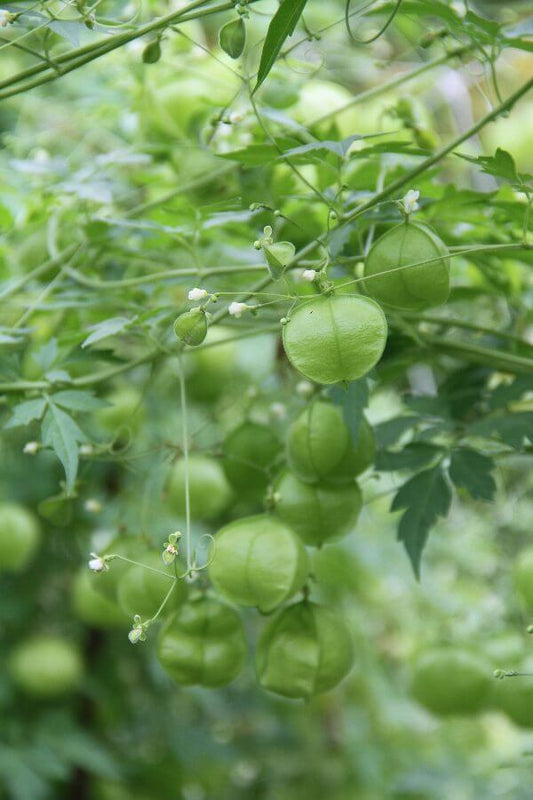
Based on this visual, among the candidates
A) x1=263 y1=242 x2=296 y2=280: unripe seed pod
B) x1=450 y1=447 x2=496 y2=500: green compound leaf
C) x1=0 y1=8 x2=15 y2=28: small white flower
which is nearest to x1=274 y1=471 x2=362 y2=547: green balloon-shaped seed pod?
x1=450 y1=447 x2=496 y2=500: green compound leaf

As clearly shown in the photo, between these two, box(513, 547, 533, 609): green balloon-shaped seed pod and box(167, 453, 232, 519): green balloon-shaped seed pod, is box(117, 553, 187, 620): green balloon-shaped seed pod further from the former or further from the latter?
box(513, 547, 533, 609): green balloon-shaped seed pod

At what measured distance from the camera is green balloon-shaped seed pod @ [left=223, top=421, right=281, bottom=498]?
1222 mm

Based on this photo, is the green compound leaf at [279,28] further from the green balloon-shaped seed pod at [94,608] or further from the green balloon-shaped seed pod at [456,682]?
the green balloon-shaped seed pod at [94,608]

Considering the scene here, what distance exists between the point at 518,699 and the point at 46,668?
107 centimetres

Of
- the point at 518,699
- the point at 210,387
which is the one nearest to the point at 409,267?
the point at 518,699

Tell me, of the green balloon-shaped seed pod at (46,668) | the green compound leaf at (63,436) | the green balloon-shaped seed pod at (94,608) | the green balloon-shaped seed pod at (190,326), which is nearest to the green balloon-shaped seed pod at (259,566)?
the green compound leaf at (63,436)

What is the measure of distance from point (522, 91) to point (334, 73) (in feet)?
5.51

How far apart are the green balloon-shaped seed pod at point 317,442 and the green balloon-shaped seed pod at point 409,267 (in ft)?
0.66

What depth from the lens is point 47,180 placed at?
5.20ft

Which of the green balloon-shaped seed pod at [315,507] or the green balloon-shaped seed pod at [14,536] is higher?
the green balloon-shaped seed pod at [315,507]

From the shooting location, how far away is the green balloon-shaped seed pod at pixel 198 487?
1.34 meters

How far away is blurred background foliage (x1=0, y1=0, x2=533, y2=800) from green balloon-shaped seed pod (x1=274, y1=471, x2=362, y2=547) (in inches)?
7.0

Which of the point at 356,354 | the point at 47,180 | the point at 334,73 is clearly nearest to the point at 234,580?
the point at 356,354

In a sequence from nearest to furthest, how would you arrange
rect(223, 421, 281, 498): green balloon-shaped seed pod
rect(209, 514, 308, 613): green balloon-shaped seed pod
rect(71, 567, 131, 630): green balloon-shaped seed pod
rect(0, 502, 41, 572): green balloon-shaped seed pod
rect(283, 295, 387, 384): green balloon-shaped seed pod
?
rect(283, 295, 387, 384): green balloon-shaped seed pod
rect(209, 514, 308, 613): green balloon-shaped seed pod
rect(223, 421, 281, 498): green balloon-shaped seed pod
rect(0, 502, 41, 572): green balloon-shaped seed pod
rect(71, 567, 131, 630): green balloon-shaped seed pod
